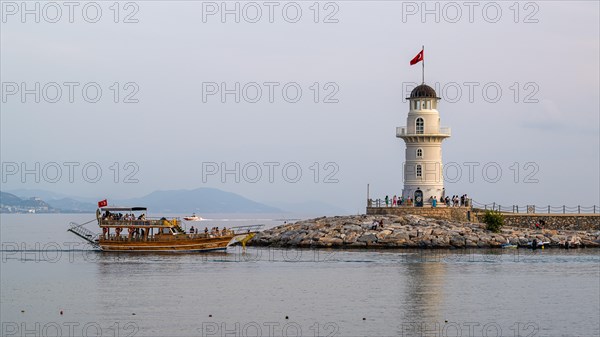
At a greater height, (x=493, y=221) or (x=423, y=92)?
(x=423, y=92)

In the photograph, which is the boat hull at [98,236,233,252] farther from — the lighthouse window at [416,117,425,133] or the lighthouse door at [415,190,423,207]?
the lighthouse window at [416,117,425,133]

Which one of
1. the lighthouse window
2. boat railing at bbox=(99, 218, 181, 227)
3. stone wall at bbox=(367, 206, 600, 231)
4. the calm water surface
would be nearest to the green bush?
stone wall at bbox=(367, 206, 600, 231)

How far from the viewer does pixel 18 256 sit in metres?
73.9

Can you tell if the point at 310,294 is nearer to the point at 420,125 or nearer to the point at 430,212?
the point at 430,212

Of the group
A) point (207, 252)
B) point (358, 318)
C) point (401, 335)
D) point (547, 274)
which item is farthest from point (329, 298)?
point (207, 252)

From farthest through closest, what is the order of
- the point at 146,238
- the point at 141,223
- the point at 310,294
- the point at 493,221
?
the point at 493,221, the point at 146,238, the point at 141,223, the point at 310,294

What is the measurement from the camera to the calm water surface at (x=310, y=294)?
3641 cm

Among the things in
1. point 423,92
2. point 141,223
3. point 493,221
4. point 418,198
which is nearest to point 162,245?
point 141,223

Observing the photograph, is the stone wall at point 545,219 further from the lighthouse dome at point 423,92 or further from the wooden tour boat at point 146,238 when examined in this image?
the wooden tour boat at point 146,238

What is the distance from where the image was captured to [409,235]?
69500mm

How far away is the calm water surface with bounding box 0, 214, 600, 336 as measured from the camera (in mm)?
36406

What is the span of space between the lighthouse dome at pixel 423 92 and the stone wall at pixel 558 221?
37.0 ft

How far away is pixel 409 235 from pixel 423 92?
12380 mm

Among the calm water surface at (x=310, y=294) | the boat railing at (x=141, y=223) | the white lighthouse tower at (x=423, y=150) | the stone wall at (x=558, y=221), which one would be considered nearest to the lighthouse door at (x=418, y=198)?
the white lighthouse tower at (x=423, y=150)
